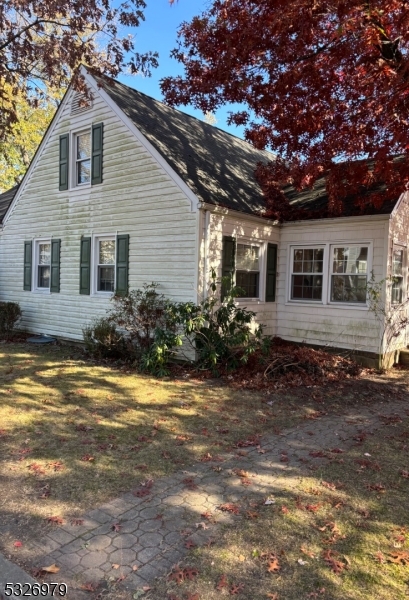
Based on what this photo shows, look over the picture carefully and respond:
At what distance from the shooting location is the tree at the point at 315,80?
238 inches

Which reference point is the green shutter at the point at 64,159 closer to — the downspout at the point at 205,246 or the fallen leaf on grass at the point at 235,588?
the downspout at the point at 205,246

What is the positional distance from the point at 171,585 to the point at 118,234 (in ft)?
29.4

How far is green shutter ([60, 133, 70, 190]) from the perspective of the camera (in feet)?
38.6

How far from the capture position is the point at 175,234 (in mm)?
9336

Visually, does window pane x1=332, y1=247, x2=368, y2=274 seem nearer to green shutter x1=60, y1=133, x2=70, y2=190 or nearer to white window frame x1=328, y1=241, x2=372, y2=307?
white window frame x1=328, y1=241, x2=372, y2=307

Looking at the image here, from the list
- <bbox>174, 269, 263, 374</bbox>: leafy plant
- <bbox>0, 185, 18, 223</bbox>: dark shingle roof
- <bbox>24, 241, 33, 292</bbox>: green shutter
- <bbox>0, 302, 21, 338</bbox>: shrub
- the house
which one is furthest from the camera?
<bbox>0, 185, 18, 223</bbox>: dark shingle roof

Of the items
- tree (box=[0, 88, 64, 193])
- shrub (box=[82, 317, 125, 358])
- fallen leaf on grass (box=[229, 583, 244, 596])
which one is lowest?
fallen leaf on grass (box=[229, 583, 244, 596])

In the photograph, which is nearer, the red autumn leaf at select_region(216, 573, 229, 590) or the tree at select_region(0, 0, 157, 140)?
the red autumn leaf at select_region(216, 573, 229, 590)

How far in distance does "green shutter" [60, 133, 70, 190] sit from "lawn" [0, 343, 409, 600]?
615cm

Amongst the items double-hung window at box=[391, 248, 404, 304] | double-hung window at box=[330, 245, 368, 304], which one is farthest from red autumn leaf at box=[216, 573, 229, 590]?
double-hung window at box=[391, 248, 404, 304]

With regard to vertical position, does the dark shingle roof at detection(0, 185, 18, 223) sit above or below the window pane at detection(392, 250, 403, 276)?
above

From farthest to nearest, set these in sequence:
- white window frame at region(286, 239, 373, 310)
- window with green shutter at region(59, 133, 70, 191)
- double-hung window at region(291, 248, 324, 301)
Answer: window with green shutter at region(59, 133, 70, 191), double-hung window at region(291, 248, 324, 301), white window frame at region(286, 239, 373, 310)

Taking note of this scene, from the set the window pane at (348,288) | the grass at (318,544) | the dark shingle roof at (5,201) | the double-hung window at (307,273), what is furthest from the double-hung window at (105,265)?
the grass at (318,544)

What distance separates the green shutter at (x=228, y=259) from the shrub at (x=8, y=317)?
23.1ft
